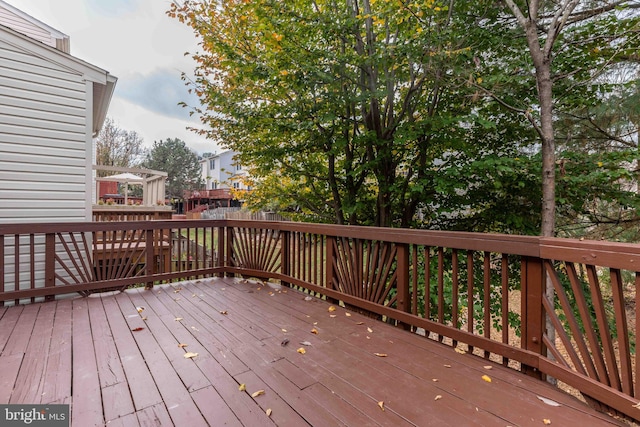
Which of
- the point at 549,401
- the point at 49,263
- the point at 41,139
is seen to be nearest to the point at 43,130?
the point at 41,139

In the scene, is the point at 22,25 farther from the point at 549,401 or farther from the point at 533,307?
the point at 549,401

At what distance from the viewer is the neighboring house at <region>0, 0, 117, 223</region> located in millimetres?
3818

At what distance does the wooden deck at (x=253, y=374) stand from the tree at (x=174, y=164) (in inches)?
1252

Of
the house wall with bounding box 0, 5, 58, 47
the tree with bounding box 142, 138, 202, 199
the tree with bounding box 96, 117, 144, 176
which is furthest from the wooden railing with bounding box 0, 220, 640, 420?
the tree with bounding box 142, 138, 202, 199

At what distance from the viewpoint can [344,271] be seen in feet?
10.9

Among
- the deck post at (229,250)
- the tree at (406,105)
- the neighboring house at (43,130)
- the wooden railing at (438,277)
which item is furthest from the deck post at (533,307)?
the neighboring house at (43,130)

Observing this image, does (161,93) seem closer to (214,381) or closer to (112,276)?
(112,276)

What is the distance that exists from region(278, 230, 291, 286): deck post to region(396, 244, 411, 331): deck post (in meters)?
1.73

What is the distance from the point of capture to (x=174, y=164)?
32.6 m

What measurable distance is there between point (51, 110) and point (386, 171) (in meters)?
4.72

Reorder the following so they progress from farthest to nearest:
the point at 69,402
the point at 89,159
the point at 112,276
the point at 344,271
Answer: the point at 89,159
the point at 112,276
the point at 344,271
the point at 69,402

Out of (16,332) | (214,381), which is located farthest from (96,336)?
(214,381)

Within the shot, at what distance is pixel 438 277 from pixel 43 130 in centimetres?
503

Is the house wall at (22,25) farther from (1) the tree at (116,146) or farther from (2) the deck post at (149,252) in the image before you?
(1) the tree at (116,146)
